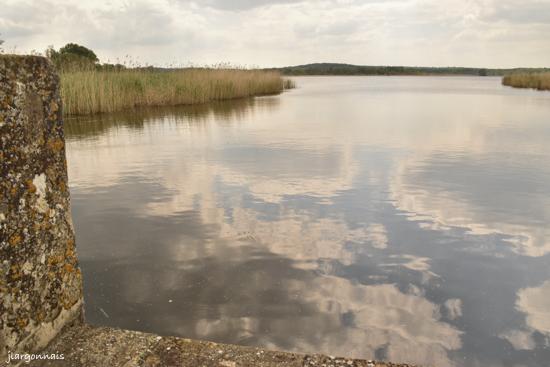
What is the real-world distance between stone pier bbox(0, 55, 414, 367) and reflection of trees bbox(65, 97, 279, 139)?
9.94 metres

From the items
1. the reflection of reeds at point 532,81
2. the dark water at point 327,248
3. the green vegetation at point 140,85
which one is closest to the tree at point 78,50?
the green vegetation at point 140,85

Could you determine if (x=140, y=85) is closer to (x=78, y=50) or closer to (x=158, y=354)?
(x=158, y=354)

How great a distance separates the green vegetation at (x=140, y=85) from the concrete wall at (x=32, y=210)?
13679 mm

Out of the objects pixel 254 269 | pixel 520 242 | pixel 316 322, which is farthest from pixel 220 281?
pixel 520 242

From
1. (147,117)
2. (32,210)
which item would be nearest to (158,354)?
(32,210)

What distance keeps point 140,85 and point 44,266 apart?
17165 millimetres

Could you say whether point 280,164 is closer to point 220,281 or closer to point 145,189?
point 145,189

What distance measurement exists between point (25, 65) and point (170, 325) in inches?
75.0

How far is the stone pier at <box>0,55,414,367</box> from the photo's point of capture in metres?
1.77

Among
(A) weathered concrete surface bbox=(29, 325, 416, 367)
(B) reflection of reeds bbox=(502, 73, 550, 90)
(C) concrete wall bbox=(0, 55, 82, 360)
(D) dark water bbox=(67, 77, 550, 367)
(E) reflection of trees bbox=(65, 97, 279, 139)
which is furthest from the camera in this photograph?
(B) reflection of reeds bbox=(502, 73, 550, 90)

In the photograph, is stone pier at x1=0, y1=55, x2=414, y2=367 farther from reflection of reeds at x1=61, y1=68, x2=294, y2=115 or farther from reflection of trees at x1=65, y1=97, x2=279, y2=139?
reflection of reeds at x1=61, y1=68, x2=294, y2=115

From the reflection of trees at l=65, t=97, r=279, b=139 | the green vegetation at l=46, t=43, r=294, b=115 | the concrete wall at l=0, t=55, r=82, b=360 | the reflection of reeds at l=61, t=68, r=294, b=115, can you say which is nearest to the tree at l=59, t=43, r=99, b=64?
the green vegetation at l=46, t=43, r=294, b=115

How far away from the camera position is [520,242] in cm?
Result: 452

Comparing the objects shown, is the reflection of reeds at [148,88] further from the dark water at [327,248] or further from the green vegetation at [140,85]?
the dark water at [327,248]
